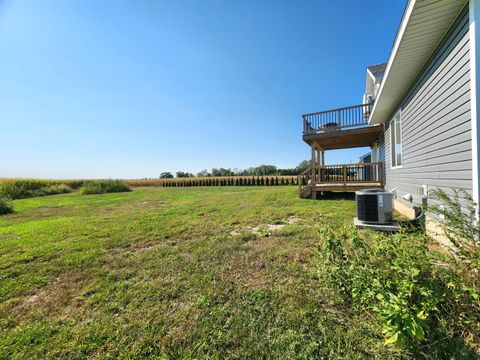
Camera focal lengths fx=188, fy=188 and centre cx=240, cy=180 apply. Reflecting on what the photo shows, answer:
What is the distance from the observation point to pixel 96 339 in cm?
162

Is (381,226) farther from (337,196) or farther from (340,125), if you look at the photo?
(337,196)

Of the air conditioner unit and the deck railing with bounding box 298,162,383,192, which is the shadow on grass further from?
the air conditioner unit

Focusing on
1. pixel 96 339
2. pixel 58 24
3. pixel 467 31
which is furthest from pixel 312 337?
pixel 58 24

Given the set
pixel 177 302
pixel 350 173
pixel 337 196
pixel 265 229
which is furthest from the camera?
pixel 337 196

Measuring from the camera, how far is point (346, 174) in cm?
893

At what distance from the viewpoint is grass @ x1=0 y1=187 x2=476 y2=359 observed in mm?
1500

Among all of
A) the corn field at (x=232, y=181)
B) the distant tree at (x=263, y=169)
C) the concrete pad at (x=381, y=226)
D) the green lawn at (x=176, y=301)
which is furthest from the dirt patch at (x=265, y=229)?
the distant tree at (x=263, y=169)

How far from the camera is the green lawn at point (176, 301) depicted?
1.50 m

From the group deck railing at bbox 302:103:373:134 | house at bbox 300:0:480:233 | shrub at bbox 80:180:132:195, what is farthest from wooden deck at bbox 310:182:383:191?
shrub at bbox 80:180:132:195

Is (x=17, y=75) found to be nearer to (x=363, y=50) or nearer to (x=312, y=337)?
(x=312, y=337)

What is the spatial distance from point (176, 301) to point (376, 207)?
4079mm

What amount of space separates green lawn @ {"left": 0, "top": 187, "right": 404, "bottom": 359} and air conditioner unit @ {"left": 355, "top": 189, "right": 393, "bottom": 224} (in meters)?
1.35

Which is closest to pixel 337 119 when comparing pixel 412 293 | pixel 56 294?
pixel 412 293

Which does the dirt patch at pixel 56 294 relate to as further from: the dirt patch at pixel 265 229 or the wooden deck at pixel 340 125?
the wooden deck at pixel 340 125
